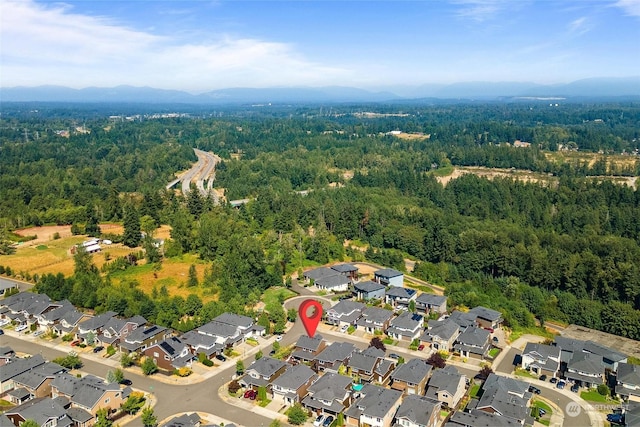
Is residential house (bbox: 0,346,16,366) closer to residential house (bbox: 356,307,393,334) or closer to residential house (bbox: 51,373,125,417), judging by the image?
residential house (bbox: 51,373,125,417)

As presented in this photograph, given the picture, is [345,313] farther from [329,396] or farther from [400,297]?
[329,396]

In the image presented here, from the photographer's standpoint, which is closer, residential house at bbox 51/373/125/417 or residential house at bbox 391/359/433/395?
residential house at bbox 51/373/125/417

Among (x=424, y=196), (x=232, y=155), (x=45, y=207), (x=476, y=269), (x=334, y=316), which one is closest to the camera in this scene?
(x=334, y=316)

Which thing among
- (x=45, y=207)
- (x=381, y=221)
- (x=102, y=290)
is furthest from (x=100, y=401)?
(x=45, y=207)

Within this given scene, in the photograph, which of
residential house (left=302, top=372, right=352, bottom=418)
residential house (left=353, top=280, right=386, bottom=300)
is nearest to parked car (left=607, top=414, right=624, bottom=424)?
residential house (left=302, top=372, right=352, bottom=418)

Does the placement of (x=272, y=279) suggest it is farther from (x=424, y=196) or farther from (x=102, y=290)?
(x=424, y=196)

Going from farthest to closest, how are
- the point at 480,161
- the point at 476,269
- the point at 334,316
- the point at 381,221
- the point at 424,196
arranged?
the point at 480,161
the point at 424,196
the point at 381,221
the point at 476,269
the point at 334,316
